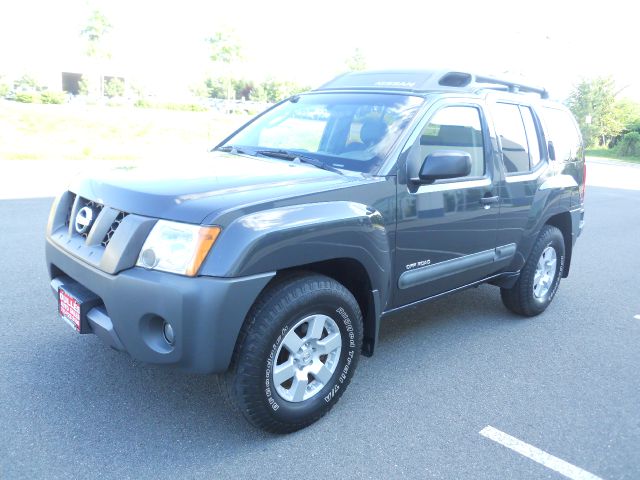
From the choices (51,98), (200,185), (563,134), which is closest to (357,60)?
(51,98)

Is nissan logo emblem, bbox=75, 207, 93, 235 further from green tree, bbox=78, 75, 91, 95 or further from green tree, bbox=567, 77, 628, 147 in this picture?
green tree, bbox=78, 75, 91, 95

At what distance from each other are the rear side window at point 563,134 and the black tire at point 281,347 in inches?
109

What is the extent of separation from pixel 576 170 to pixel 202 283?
395cm

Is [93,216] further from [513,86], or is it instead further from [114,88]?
[114,88]

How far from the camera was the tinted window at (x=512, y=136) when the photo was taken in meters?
4.24

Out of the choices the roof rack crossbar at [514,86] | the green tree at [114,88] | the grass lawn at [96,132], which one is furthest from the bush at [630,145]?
the green tree at [114,88]

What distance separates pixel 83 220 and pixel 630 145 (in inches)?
1485

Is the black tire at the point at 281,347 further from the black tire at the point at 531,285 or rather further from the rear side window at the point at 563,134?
the rear side window at the point at 563,134

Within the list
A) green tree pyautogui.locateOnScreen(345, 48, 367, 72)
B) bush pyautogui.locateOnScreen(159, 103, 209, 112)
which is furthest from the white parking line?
green tree pyautogui.locateOnScreen(345, 48, 367, 72)

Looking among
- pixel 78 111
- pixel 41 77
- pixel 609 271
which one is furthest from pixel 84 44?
pixel 609 271

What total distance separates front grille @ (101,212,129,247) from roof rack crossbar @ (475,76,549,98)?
2.80m

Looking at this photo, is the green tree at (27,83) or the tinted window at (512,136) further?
the green tree at (27,83)

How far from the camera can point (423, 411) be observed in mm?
3309

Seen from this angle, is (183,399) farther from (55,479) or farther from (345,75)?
(345,75)
